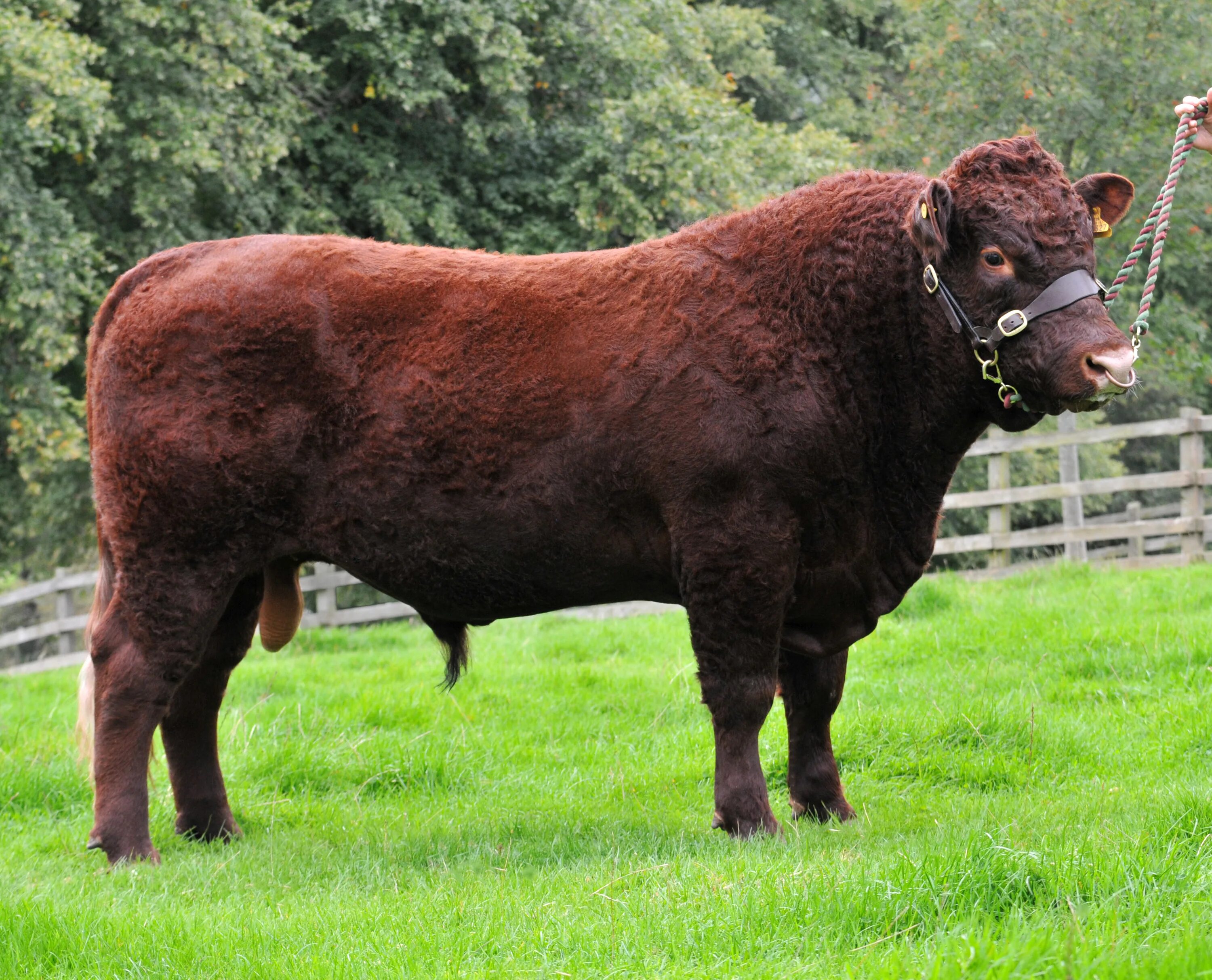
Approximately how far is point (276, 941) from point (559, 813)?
179 cm

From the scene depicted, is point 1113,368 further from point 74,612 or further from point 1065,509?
point 74,612

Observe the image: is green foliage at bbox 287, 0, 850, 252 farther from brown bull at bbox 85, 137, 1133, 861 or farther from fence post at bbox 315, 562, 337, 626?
brown bull at bbox 85, 137, 1133, 861

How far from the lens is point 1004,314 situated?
13.4 ft

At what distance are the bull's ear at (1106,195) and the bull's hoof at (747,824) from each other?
225 cm

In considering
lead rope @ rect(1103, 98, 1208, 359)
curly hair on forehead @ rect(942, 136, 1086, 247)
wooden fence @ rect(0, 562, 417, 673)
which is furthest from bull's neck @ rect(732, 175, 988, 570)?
wooden fence @ rect(0, 562, 417, 673)

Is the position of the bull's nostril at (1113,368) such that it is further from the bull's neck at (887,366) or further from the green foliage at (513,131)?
the green foliage at (513,131)

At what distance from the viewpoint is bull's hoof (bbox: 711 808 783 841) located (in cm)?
428

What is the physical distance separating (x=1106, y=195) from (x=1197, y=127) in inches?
16.5

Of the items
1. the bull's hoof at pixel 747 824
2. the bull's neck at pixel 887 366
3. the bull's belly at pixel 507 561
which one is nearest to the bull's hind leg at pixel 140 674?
the bull's belly at pixel 507 561

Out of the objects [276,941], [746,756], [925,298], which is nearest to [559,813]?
[746,756]

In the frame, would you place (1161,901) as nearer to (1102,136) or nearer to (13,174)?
(13,174)

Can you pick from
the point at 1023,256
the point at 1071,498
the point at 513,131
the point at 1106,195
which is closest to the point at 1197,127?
the point at 1106,195

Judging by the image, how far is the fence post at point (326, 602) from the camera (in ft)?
43.2

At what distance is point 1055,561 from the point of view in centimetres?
1074
